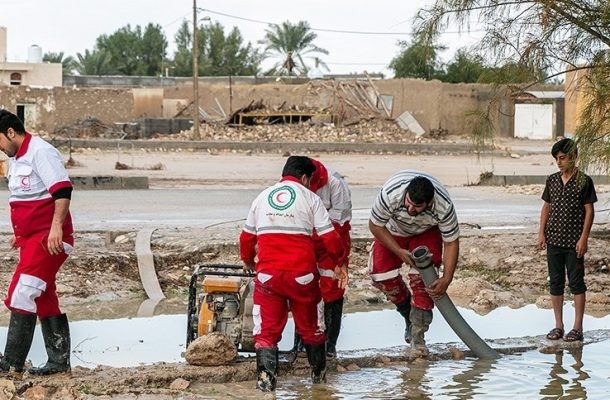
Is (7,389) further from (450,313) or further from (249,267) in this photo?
(450,313)

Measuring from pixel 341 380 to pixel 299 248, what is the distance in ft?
4.15

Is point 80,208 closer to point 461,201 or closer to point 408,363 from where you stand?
point 461,201

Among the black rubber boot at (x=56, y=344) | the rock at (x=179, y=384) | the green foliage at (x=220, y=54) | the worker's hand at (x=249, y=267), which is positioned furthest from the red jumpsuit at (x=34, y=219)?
the green foliage at (x=220, y=54)

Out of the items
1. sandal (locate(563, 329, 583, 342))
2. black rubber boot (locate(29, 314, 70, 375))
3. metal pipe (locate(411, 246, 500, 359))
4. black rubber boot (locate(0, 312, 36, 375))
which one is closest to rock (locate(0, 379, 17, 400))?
black rubber boot (locate(0, 312, 36, 375))

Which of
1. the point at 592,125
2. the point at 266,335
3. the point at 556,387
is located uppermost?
the point at 592,125

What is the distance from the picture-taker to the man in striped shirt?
773 cm

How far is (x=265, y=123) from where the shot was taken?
1939 inches

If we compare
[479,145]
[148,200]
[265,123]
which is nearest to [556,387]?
[479,145]

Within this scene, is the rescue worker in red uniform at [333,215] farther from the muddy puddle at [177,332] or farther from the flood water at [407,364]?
the muddy puddle at [177,332]

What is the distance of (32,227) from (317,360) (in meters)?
1.96

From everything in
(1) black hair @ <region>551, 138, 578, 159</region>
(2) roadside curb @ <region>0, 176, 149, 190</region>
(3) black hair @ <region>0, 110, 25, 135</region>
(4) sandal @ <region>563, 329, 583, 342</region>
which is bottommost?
(4) sandal @ <region>563, 329, 583, 342</region>

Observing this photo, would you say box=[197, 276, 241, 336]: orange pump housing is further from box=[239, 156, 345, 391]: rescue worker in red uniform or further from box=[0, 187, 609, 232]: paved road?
box=[0, 187, 609, 232]: paved road

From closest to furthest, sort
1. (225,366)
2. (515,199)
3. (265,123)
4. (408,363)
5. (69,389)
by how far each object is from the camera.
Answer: (69,389), (225,366), (408,363), (515,199), (265,123)

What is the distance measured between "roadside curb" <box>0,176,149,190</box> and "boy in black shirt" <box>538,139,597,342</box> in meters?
14.5
